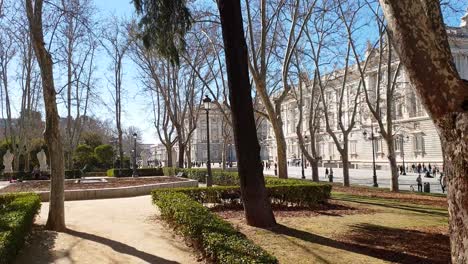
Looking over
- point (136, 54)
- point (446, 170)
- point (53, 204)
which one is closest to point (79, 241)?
point (53, 204)

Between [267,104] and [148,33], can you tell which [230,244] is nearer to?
[148,33]

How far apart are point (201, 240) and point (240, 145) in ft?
9.35

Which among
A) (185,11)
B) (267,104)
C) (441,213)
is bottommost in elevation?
(441,213)

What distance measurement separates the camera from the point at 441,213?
42.3 feet

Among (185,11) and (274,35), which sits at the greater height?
(274,35)

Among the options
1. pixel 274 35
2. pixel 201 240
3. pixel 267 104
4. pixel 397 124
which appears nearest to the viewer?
pixel 201 240

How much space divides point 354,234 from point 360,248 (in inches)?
56.3

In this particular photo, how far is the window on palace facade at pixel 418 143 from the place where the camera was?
5512 cm

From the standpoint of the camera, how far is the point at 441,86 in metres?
3.92

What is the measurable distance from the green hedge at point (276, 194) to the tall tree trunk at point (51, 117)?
162 inches

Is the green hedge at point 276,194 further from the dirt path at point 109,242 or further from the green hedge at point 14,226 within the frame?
the green hedge at point 14,226

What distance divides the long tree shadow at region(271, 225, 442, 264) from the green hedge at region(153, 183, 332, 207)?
4001mm

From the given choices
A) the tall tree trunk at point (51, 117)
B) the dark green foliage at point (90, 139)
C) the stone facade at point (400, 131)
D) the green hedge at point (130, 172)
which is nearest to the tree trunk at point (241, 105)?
the tall tree trunk at point (51, 117)

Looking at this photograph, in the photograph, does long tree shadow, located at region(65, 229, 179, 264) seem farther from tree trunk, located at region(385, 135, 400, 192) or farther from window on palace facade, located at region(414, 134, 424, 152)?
window on palace facade, located at region(414, 134, 424, 152)
